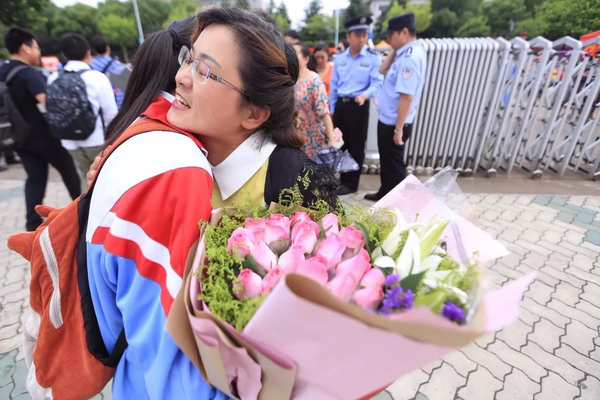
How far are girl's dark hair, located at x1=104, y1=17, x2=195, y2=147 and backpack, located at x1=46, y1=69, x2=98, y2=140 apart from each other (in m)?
2.18

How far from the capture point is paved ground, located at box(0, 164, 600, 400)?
217cm

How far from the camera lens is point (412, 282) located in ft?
2.18

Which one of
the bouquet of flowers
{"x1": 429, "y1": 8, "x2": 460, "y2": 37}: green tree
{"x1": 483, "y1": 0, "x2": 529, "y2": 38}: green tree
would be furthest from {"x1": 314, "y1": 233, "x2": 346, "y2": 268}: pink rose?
{"x1": 429, "y1": 8, "x2": 460, "y2": 37}: green tree

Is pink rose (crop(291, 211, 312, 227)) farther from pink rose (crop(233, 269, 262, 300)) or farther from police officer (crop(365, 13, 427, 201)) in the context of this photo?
police officer (crop(365, 13, 427, 201))

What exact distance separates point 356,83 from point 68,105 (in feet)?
10.4

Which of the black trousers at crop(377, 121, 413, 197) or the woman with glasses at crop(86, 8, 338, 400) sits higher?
the woman with glasses at crop(86, 8, 338, 400)

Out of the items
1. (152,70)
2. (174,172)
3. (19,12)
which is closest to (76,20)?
(19,12)

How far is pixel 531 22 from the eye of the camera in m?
2.71

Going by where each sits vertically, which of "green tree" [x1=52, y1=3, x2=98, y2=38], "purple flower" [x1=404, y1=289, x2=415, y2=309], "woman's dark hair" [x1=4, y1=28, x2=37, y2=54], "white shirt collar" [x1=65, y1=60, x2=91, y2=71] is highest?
"woman's dark hair" [x1=4, y1=28, x2=37, y2=54]

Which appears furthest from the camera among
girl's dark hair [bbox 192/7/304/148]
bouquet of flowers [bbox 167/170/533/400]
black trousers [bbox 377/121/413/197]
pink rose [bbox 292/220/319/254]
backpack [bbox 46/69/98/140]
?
black trousers [bbox 377/121/413/197]

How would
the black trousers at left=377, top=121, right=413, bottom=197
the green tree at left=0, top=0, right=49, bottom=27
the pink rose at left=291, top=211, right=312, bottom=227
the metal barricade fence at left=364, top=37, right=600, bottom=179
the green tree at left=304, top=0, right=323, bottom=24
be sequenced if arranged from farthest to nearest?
1. the green tree at left=304, top=0, right=323, bottom=24
2. the green tree at left=0, top=0, right=49, bottom=27
3. the metal barricade fence at left=364, top=37, right=600, bottom=179
4. the black trousers at left=377, top=121, right=413, bottom=197
5. the pink rose at left=291, top=211, right=312, bottom=227

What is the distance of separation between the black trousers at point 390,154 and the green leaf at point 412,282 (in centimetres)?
365

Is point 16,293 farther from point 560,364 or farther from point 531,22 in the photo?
point 531,22

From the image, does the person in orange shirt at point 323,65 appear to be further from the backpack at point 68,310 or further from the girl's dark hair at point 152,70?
the backpack at point 68,310
